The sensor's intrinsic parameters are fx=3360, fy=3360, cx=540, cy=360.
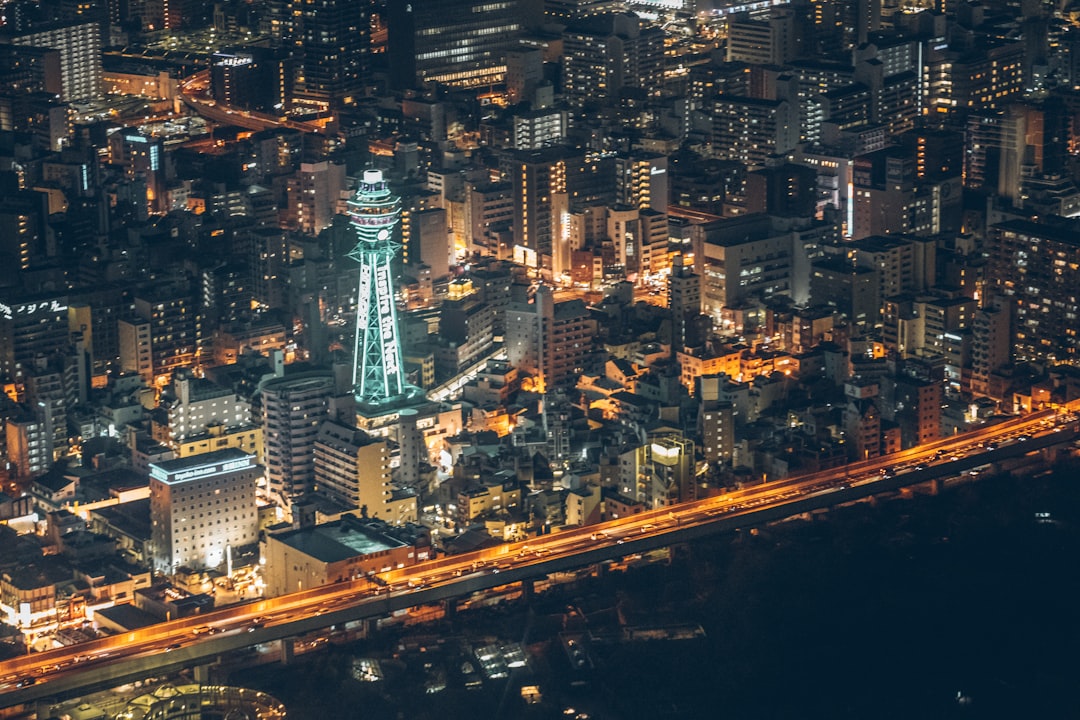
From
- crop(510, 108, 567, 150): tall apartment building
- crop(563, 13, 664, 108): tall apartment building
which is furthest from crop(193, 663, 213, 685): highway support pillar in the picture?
crop(563, 13, 664, 108): tall apartment building

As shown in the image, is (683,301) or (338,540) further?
(683,301)

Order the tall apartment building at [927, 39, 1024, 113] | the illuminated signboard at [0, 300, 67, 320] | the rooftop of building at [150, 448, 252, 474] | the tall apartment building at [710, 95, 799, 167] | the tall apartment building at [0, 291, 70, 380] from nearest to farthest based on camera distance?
the rooftop of building at [150, 448, 252, 474] < the tall apartment building at [0, 291, 70, 380] < the illuminated signboard at [0, 300, 67, 320] < the tall apartment building at [710, 95, 799, 167] < the tall apartment building at [927, 39, 1024, 113]

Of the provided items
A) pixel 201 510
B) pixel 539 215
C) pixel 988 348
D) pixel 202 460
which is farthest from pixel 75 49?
pixel 201 510

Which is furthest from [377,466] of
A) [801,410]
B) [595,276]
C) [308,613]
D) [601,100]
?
[601,100]

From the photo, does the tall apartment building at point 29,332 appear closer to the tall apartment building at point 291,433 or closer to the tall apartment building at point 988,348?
the tall apartment building at point 291,433

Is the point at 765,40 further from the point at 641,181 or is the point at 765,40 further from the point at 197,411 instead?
the point at 197,411

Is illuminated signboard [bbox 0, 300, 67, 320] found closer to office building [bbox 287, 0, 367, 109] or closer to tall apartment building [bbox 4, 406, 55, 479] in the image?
tall apartment building [bbox 4, 406, 55, 479]

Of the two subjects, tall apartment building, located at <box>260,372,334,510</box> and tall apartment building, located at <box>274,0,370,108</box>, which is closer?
tall apartment building, located at <box>260,372,334,510</box>
